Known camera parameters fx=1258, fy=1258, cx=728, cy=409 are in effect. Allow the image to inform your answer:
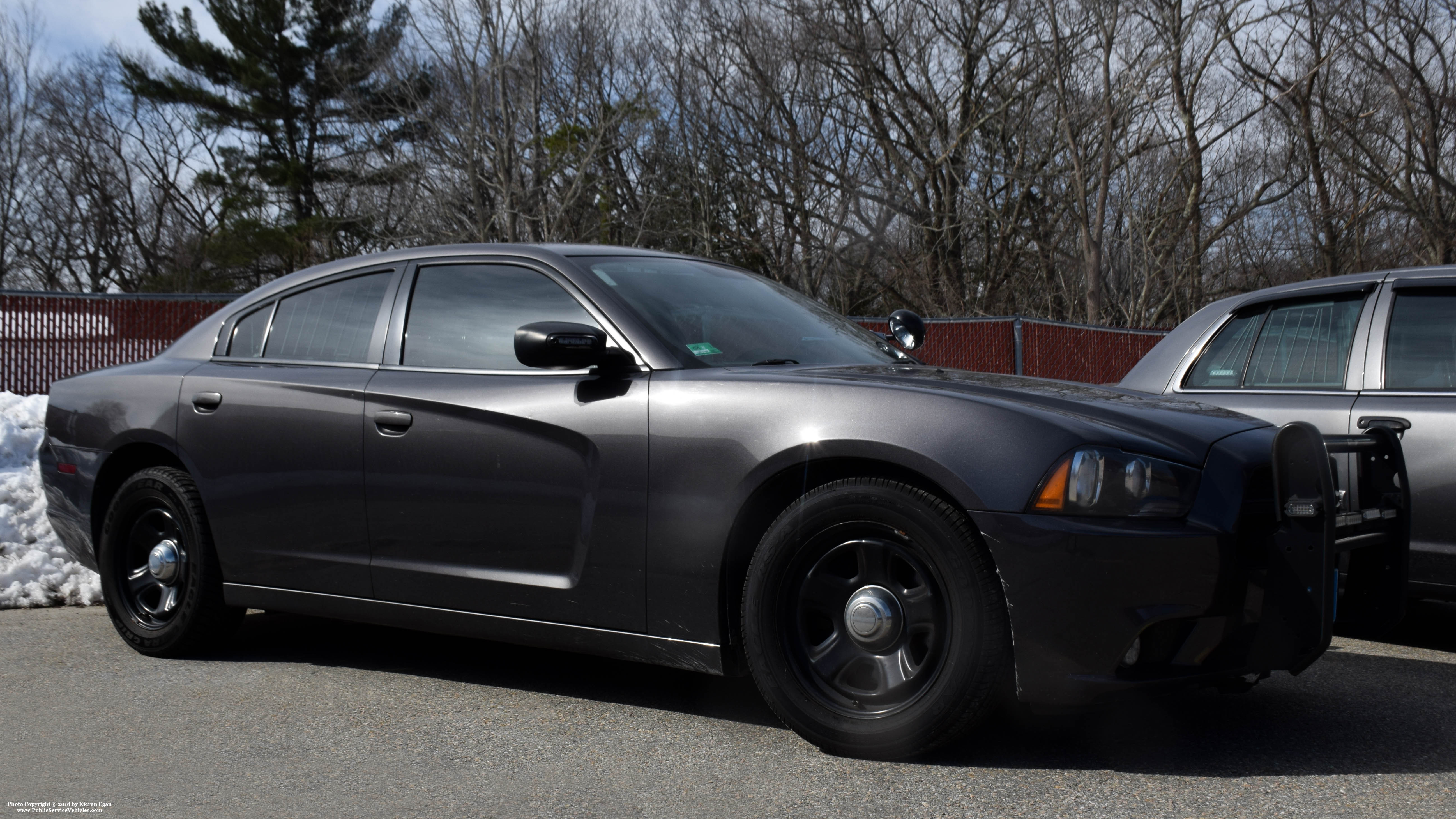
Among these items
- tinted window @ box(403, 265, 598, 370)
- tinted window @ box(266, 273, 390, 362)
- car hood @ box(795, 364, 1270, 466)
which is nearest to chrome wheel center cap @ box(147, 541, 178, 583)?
tinted window @ box(266, 273, 390, 362)

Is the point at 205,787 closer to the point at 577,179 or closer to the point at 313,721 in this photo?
the point at 313,721

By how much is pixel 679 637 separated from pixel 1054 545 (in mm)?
1166

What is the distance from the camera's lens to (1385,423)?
4.74 m

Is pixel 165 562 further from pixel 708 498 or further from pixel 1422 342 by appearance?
pixel 1422 342

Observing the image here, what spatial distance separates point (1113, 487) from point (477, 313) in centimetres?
229

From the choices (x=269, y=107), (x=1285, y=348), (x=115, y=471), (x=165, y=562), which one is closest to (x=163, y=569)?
(x=165, y=562)

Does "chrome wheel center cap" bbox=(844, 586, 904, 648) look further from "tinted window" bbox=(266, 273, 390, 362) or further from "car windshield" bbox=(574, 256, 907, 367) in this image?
"tinted window" bbox=(266, 273, 390, 362)

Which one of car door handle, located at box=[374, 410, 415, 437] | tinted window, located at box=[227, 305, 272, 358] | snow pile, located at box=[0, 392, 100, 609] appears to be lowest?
snow pile, located at box=[0, 392, 100, 609]

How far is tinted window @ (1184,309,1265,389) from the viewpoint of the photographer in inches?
212

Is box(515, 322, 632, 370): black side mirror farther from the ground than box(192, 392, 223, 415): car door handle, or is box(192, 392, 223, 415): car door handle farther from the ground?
box(515, 322, 632, 370): black side mirror

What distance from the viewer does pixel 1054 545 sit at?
3.11 metres

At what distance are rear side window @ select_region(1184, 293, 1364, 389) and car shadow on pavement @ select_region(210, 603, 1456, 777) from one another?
1.12 metres

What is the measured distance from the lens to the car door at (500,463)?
3.81 meters

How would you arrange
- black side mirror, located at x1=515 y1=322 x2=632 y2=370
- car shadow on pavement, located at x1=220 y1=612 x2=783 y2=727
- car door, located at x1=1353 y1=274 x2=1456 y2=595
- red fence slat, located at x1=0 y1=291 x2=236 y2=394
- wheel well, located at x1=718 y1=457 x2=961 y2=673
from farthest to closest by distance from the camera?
red fence slat, located at x1=0 y1=291 x2=236 y2=394 → car door, located at x1=1353 y1=274 x2=1456 y2=595 → car shadow on pavement, located at x1=220 y1=612 x2=783 y2=727 → black side mirror, located at x1=515 y1=322 x2=632 y2=370 → wheel well, located at x1=718 y1=457 x2=961 y2=673
